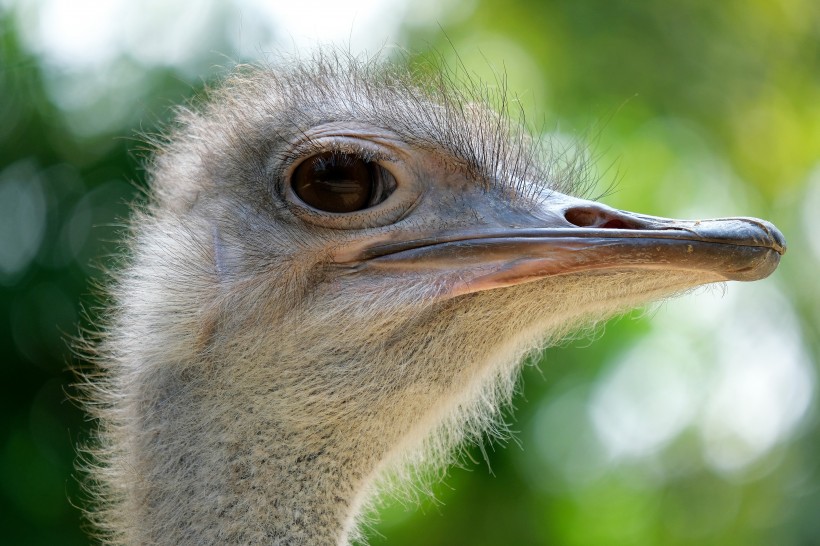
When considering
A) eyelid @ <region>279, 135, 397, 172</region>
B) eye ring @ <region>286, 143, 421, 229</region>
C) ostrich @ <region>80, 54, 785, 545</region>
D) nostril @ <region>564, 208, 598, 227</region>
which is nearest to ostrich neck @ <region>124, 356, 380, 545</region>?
ostrich @ <region>80, 54, 785, 545</region>

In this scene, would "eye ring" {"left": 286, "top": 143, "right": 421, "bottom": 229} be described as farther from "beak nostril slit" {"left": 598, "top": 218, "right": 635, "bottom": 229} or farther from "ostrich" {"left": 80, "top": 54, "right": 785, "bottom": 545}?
"beak nostril slit" {"left": 598, "top": 218, "right": 635, "bottom": 229}

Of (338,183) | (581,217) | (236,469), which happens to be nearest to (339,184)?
(338,183)

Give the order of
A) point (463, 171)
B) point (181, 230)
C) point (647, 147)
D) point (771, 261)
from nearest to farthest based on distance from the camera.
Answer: point (771, 261) < point (463, 171) < point (181, 230) < point (647, 147)

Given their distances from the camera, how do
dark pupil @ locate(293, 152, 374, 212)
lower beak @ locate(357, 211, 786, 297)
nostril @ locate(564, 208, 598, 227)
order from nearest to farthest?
lower beak @ locate(357, 211, 786, 297) → nostril @ locate(564, 208, 598, 227) → dark pupil @ locate(293, 152, 374, 212)

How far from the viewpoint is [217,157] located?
2238 millimetres

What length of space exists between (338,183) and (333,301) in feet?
0.81

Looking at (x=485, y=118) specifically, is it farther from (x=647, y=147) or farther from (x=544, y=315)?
(x=647, y=147)

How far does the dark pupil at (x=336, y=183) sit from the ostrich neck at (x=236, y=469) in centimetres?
A: 40

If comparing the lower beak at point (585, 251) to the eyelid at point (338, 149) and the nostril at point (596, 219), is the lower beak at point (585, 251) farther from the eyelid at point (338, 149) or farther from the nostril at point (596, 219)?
the eyelid at point (338, 149)

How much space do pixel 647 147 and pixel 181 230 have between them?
15.6 ft

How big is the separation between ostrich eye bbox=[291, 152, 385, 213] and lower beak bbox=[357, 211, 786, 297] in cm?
11

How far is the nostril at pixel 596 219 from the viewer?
1855 millimetres

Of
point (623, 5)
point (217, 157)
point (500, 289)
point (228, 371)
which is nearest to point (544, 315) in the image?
point (500, 289)

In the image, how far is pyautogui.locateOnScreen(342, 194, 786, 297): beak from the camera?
1.77 metres
